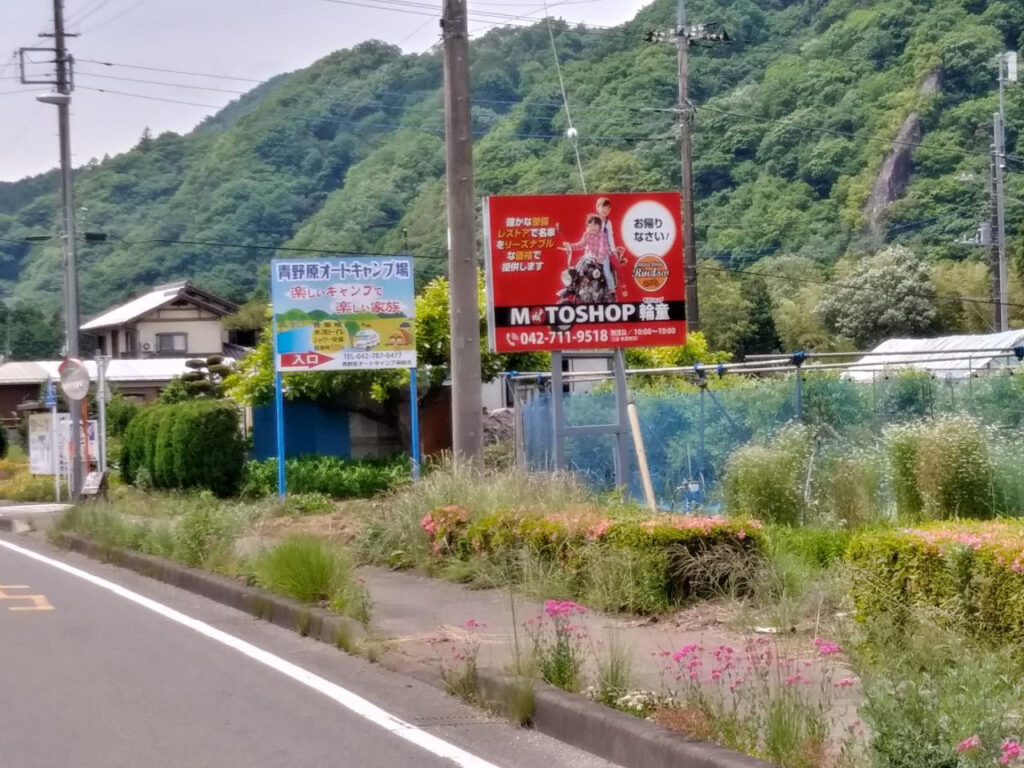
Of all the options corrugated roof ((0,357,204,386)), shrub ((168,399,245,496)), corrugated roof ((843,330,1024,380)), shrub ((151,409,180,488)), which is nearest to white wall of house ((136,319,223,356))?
corrugated roof ((0,357,204,386))

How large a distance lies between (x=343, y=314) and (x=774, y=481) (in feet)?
38.1

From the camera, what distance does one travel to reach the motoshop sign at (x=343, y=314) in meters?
24.4

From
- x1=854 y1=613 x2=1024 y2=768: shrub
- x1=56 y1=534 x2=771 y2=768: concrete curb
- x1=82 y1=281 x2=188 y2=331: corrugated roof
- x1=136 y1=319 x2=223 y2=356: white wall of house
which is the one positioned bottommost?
x1=56 y1=534 x2=771 y2=768: concrete curb

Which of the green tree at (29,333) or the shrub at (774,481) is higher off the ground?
the green tree at (29,333)

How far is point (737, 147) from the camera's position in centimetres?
5597

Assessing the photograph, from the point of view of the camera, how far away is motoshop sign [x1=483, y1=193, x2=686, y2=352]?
1698cm

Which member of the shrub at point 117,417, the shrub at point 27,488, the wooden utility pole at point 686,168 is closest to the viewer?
the wooden utility pole at point 686,168

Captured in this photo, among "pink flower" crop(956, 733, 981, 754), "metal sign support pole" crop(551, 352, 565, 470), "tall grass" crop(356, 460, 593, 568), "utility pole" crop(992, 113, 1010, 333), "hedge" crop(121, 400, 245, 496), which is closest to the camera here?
"pink flower" crop(956, 733, 981, 754)

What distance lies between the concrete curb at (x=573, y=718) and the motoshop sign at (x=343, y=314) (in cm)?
1219

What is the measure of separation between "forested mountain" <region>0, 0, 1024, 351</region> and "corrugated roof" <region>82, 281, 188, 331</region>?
2980mm

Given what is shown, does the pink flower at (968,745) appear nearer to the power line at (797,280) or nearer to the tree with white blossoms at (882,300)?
the power line at (797,280)

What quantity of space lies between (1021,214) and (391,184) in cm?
2538

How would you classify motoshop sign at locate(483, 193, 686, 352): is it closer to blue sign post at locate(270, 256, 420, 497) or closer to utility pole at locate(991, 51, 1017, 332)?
blue sign post at locate(270, 256, 420, 497)

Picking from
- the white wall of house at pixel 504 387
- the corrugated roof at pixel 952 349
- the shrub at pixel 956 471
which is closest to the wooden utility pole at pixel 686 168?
the corrugated roof at pixel 952 349
